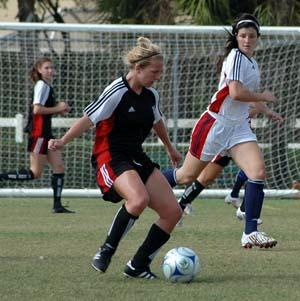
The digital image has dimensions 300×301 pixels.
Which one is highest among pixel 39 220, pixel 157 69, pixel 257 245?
pixel 157 69

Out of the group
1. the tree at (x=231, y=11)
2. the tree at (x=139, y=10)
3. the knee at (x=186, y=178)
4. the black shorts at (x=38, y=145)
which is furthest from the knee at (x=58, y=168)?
the tree at (x=139, y=10)

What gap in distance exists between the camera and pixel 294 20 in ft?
57.1

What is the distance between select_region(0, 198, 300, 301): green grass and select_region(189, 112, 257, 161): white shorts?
0.82m

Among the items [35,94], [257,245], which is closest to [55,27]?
[35,94]

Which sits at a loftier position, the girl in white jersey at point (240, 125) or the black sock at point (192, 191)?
the girl in white jersey at point (240, 125)

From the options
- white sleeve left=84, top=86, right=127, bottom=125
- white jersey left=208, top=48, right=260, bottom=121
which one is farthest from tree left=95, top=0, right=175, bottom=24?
white sleeve left=84, top=86, right=127, bottom=125

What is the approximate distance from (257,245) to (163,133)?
1.35 meters

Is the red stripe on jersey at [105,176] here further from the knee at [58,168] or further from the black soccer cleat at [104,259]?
the knee at [58,168]

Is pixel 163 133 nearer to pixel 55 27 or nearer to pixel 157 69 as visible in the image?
pixel 157 69

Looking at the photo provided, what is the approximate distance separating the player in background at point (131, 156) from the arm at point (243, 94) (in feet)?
4.75

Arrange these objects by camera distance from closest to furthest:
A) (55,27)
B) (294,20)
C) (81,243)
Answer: (81,243)
(55,27)
(294,20)

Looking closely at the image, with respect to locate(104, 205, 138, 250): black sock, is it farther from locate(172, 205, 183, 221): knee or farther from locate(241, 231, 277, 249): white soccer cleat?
locate(241, 231, 277, 249): white soccer cleat

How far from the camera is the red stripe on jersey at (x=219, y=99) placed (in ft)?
29.2

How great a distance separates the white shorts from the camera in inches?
347
